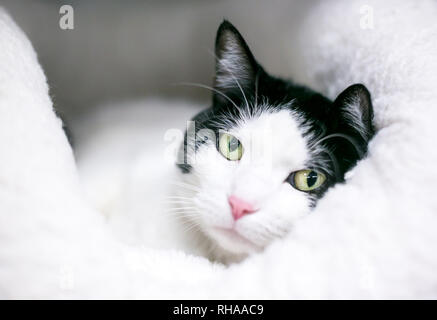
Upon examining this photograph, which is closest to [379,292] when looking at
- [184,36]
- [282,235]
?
[282,235]

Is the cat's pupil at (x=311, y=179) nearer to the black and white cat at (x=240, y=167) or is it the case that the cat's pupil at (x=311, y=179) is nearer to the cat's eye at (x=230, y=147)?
the black and white cat at (x=240, y=167)

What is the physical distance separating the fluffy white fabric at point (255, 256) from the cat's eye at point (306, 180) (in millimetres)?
89

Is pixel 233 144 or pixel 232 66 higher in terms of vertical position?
pixel 232 66

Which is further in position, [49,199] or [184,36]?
[184,36]

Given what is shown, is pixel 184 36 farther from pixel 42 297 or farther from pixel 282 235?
pixel 42 297

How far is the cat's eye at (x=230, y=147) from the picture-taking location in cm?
90

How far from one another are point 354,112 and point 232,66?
0.35 m

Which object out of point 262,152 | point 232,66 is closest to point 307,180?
point 262,152

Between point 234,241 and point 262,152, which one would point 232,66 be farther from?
point 234,241

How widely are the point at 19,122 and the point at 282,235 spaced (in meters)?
0.60

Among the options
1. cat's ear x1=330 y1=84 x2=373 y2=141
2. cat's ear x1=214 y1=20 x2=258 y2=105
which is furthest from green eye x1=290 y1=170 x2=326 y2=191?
cat's ear x1=214 y1=20 x2=258 y2=105

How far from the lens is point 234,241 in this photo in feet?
2.72

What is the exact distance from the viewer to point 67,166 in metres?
0.80

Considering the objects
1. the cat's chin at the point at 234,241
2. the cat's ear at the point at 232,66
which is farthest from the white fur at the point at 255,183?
the cat's ear at the point at 232,66
